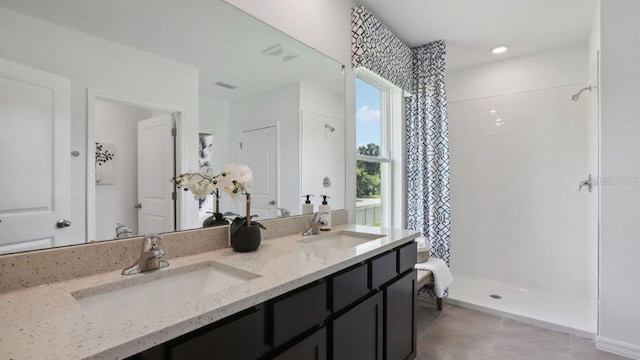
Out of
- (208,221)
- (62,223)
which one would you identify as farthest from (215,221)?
(62,223)

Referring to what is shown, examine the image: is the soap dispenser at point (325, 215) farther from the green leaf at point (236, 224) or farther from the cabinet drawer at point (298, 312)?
the cabinet drawer at point (298, 312)

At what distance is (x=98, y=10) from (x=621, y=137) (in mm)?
3020

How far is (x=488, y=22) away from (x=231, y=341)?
3025mm

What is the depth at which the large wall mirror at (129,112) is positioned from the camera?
930 millimetres

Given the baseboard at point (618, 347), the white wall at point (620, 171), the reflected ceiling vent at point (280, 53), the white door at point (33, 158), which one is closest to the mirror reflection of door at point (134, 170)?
the white door at point (33, 158)

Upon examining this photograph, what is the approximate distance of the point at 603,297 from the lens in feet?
6.71

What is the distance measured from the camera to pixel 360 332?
136 cm

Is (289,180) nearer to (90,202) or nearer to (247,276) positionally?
(247,276)

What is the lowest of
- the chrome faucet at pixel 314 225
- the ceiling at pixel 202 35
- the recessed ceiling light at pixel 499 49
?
the chrome faucet at pixel 314 225

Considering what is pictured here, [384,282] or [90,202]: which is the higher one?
[90,202]

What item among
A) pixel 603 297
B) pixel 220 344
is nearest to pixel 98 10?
pixel 220 344

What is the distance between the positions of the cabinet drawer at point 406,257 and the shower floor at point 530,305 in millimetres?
1434

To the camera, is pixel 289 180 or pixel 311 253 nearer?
pixel 311 253

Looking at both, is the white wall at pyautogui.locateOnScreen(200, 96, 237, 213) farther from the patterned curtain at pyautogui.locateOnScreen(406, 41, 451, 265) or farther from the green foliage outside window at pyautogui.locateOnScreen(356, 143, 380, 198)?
the patterned curtain at pyautogui.locateOnScreen(406, 41, 451, 265)
